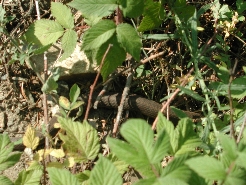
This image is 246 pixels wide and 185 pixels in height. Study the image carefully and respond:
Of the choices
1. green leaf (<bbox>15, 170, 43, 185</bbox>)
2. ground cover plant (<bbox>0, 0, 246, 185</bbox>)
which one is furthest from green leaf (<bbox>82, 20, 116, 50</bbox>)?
green leaf (<bbox>15, 170, 43, 185</bbox>)

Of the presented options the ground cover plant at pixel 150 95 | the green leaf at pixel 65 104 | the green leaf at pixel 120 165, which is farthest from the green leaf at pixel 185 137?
the green leaf at pixel 65 104

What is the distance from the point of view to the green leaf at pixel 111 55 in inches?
91.9

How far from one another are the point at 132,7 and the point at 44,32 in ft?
2.67

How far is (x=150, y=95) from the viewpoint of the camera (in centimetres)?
316

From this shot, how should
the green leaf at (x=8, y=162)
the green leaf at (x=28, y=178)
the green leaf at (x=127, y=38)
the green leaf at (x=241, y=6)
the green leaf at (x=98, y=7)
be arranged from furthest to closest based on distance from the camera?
1. the green leaf at (x=241, y=6)
2. the green leaf at (x=127, y=38)
3. the green leaf at (x=98, y=7)
4. the green leaf at (x=28, y=178)
5. the green leaf at (x=8, y=162)

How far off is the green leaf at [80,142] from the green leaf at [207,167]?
81cm

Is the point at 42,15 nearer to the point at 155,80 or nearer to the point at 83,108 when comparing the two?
the point at 83,108

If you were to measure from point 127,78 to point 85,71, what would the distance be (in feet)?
1.28

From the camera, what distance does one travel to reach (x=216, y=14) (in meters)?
2.69

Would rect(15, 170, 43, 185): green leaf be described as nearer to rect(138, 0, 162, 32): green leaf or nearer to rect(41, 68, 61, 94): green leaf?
rect(41, 68, 61, 94): green leaf

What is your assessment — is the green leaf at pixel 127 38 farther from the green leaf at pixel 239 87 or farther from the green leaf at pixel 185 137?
the green leaf at pixel 185 137

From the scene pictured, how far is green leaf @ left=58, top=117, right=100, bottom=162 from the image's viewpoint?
6.26ft

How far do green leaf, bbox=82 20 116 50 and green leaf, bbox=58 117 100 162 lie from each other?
54 cm

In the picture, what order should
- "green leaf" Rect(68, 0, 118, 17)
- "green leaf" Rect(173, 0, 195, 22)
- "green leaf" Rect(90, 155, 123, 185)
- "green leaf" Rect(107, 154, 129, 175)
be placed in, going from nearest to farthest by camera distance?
"green leaf" Rect(90, 155, 123, 185) < "green leaf" Rect(107, 154, 129, 175) < "green leaf" Rect(68, 0, 118, 17) < "green leaf" Rect(173, 0, 195, 22)
